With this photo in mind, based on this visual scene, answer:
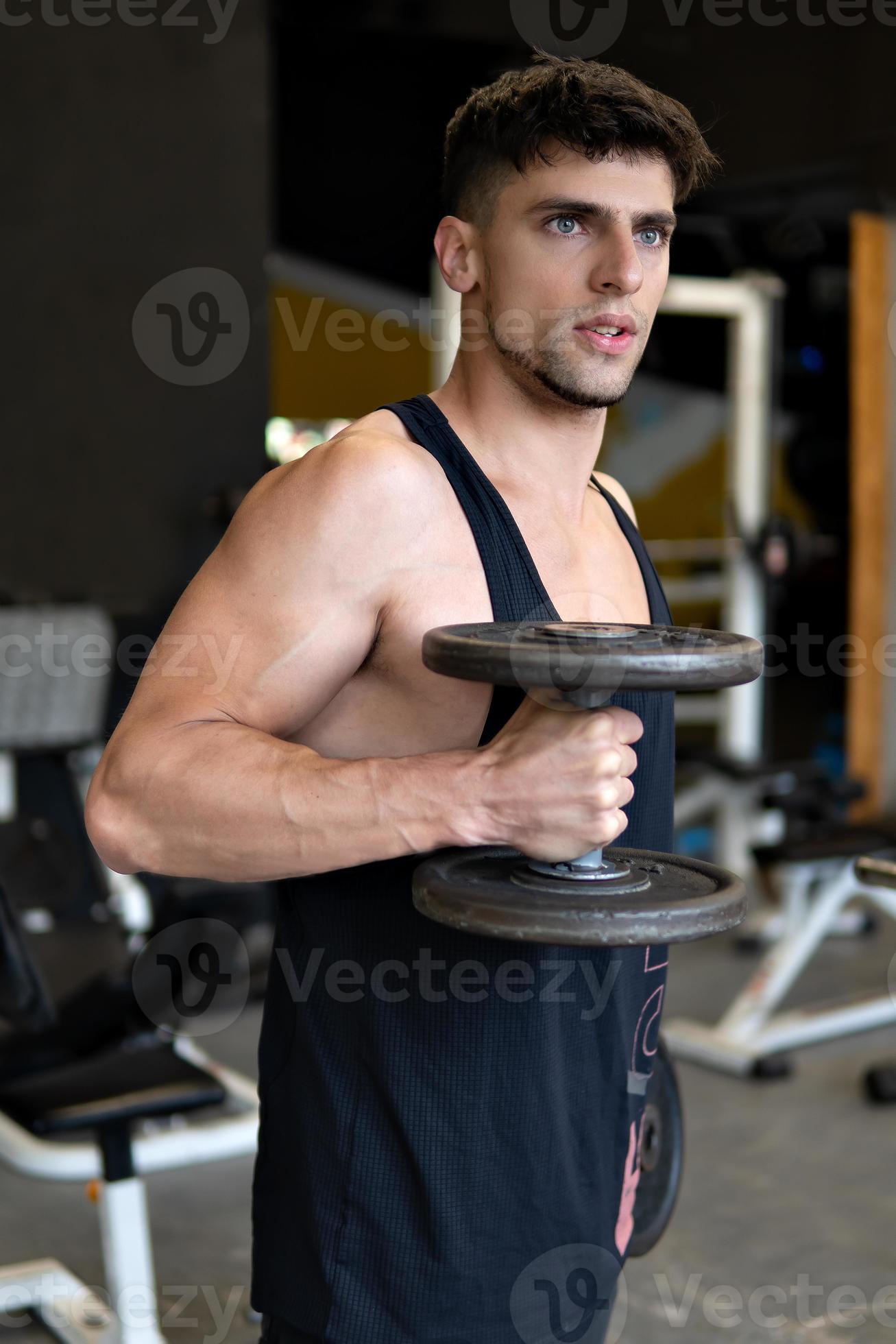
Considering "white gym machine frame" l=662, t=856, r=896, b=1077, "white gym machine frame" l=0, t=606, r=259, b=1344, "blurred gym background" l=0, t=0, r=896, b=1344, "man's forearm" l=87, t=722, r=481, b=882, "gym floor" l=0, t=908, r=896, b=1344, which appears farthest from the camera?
"white gym machine frame" l=662, t=856, r=896, b=1077

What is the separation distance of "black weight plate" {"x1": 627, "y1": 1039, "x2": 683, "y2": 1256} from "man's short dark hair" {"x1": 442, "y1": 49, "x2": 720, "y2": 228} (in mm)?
825

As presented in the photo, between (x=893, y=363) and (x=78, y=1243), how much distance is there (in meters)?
4.41

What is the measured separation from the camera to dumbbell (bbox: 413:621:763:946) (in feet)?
2.68

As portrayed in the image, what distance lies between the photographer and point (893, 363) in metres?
5.41

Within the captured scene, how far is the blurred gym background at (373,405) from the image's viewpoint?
2488 millimetres

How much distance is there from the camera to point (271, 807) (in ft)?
3.02

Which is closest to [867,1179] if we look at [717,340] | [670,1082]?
[670,1082]

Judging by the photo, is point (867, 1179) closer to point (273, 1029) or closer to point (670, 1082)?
point (670, 1082)

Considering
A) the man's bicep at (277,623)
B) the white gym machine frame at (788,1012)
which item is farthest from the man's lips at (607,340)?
the white gym machine frame at (788,1012)

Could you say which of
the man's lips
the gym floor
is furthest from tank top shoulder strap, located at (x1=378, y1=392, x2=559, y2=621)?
the gym floor

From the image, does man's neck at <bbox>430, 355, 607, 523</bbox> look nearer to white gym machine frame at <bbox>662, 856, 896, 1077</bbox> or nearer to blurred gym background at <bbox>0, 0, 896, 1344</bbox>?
blurred gym background at <bbox>0, 0, 896, 1344</bbox>

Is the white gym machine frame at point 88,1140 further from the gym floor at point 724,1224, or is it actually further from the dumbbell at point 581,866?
the dumbbell at point 581,866

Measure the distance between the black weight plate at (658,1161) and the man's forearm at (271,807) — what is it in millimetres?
589

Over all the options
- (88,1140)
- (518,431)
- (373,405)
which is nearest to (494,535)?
(518,431)
